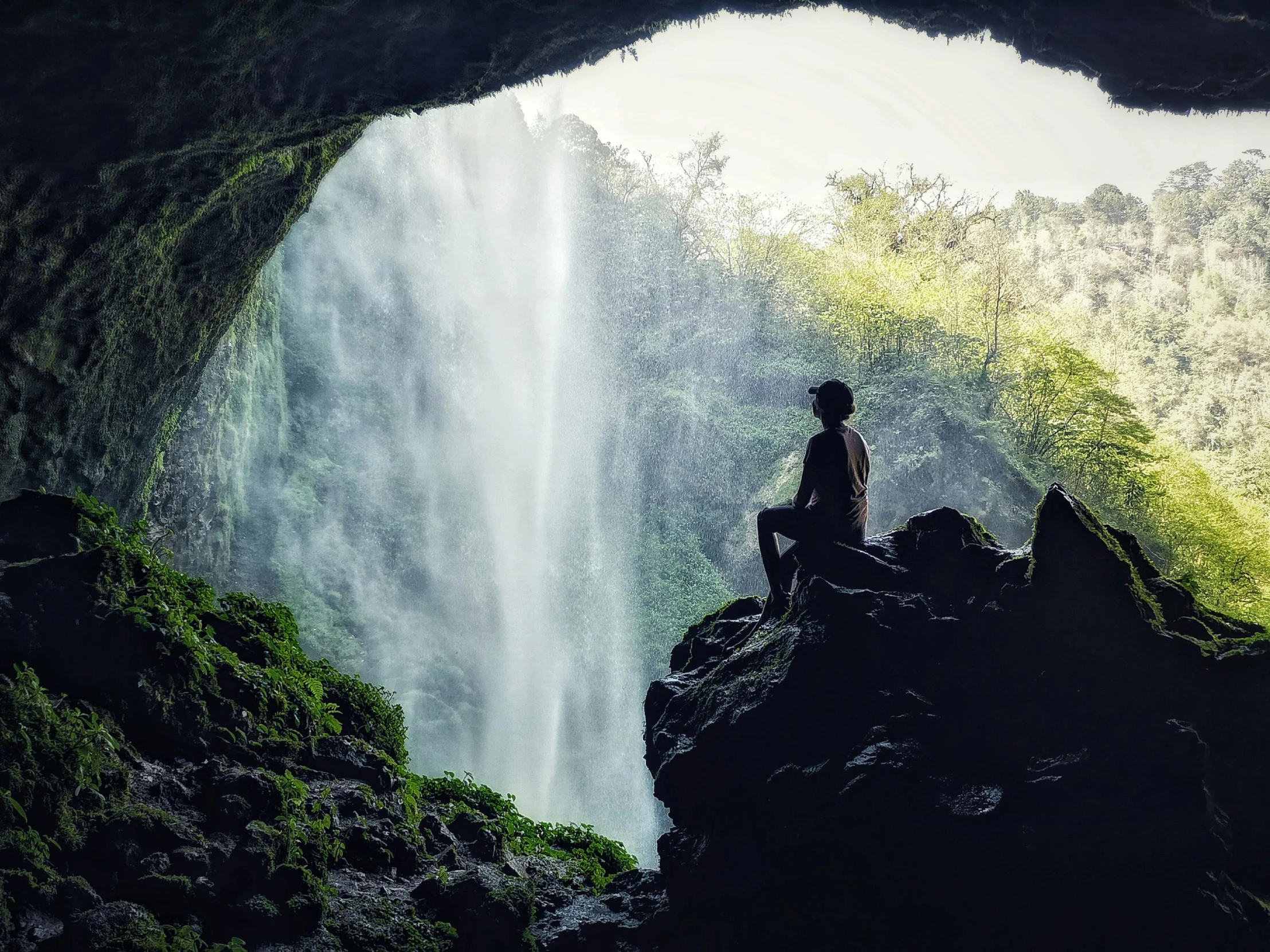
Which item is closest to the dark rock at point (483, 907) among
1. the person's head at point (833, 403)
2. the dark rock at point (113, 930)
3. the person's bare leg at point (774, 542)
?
the dark rock at point (113, 930)

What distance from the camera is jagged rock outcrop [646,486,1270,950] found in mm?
4469

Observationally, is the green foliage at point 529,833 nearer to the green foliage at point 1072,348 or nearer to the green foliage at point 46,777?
the green foliage at point 46,777

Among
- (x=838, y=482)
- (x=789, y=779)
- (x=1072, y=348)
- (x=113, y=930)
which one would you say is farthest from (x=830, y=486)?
(x=1072, y=348)

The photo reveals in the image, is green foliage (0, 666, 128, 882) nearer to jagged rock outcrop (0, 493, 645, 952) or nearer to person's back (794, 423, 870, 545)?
jagged rock outcrop (0, 493, 645, 952)

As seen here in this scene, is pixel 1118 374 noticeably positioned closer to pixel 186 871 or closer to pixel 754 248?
pixel 754 248

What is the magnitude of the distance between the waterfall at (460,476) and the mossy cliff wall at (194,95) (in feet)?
45.6

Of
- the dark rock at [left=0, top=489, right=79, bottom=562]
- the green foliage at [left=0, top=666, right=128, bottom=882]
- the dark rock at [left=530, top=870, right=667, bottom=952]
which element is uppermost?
the dark rock at [left=0, top=489, right=79, bottom=562]

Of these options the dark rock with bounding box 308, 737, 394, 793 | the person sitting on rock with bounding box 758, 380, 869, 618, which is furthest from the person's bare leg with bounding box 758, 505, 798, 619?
the dark rock with bounding box 308, 737, 394, 793

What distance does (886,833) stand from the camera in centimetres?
505

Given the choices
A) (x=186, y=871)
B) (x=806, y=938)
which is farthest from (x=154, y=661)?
(x=806, y=938)

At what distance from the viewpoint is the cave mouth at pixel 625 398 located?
23.2 metres

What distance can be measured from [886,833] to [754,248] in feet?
94.8

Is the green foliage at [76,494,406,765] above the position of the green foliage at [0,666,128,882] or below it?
above

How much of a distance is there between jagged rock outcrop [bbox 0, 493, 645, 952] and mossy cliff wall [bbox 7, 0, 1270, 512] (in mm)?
1631
